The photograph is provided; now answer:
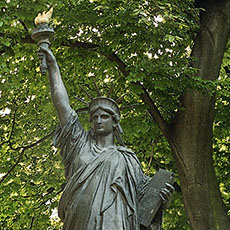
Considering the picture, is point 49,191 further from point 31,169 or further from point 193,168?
point 193,168

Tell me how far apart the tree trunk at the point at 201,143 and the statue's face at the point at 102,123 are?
4.33 meters

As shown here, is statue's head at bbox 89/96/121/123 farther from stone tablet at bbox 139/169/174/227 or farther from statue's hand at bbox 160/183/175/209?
statue's hand at bbox 160/183/175/209

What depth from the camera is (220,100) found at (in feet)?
42.8

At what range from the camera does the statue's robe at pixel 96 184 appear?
5.32 m

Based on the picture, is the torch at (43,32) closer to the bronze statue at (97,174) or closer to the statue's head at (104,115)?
the bronze statue at (97,174)

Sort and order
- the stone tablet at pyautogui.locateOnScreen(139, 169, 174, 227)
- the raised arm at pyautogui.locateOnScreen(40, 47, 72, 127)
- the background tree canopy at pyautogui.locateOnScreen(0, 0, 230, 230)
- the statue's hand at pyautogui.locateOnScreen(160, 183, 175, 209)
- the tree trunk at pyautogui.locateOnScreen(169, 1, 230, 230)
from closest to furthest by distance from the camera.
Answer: the stone tablet at pyautogui.locateOnScreen(139, 169, 174, 227) < the statue's hand at pyautogui.locateOnScreen(160, 183, 175, 209) < the raised arm at pyautogui.locateOnScreen(40, 47, 72, 127) < the tree trunk at pyautogui.locateOnScreen(169, 1, 230, 230) < the background tree canopy at pyautogui.locateOnScreen(0, 0, 230, 230)

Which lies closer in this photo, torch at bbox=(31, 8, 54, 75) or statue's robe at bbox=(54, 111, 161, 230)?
statue's robe at bbox=(54, 111, 161, 230)

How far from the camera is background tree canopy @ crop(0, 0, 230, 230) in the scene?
10328 mm

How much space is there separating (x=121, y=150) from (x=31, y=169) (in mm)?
8812

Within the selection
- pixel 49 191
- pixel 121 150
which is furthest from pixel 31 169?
pixel 121 150

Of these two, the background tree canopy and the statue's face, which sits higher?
the background tree canopy

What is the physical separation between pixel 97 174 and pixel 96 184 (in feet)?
0.36

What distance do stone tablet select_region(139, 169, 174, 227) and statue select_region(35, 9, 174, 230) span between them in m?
0.03

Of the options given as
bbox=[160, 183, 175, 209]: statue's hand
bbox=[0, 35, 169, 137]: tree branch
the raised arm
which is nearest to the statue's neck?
the raised arm
